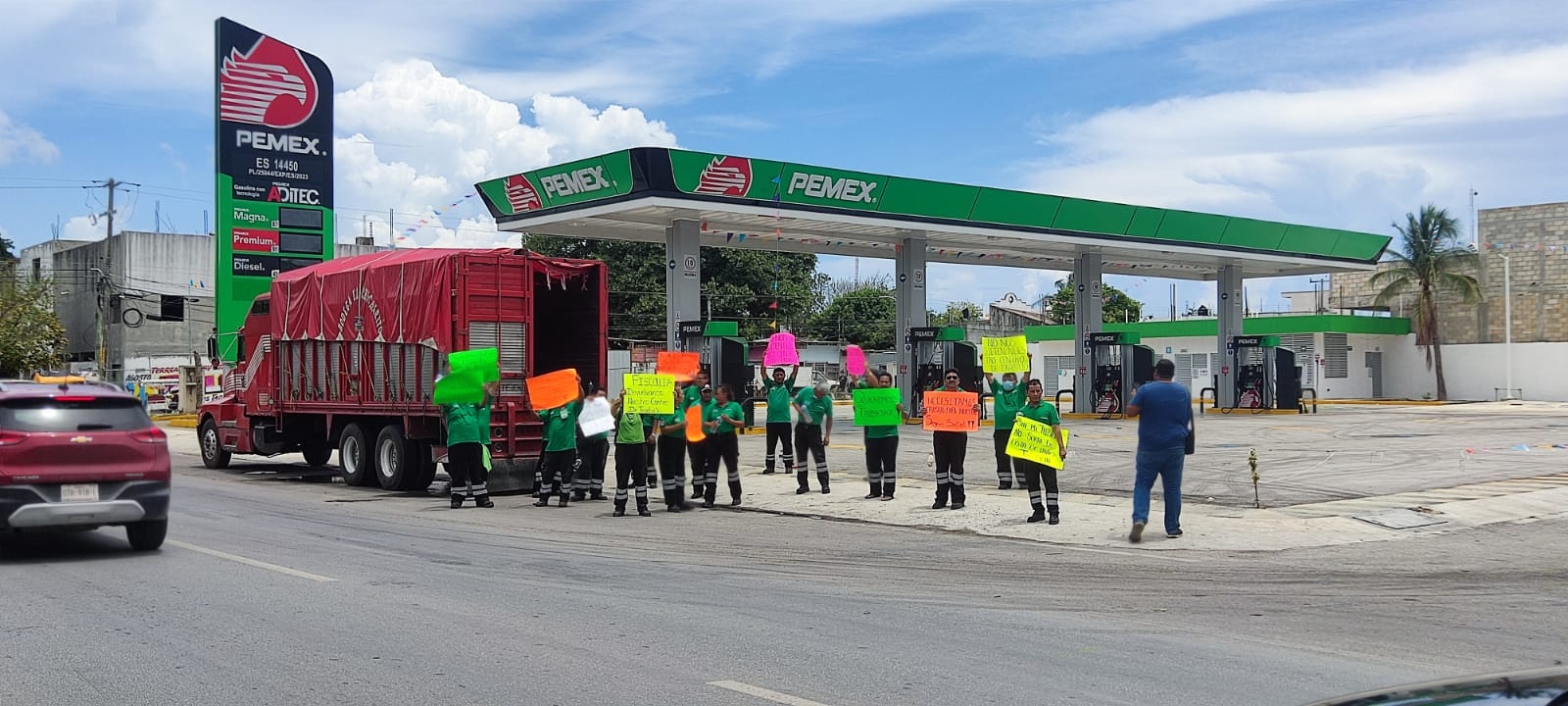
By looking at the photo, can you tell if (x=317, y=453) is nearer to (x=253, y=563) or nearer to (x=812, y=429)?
(x=812, y=429)

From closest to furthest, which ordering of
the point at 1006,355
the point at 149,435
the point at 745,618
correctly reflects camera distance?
the point at 745,618, the point at 149,435, the point at 1006,355

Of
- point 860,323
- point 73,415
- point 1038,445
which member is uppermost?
point 860,323

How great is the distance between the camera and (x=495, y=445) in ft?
58.7

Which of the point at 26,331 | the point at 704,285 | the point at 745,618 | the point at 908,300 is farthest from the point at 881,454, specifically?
the point at 704,285

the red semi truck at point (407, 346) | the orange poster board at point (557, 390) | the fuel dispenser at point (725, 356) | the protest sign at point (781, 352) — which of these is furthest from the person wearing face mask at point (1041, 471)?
the fuel dispenser at point (725, 356)

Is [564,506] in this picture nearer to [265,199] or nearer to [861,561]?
[861,561]

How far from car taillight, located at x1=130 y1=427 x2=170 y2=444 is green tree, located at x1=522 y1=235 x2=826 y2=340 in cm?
4805

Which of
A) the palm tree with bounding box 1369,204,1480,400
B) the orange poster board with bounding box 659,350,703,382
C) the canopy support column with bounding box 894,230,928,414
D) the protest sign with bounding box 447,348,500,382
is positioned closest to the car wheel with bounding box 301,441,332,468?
the protest sign with bounding box 447,348,500,382

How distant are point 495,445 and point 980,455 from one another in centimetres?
1029

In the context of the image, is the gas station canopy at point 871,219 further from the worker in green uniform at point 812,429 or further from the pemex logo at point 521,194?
the worker in green uniform at point 812,429

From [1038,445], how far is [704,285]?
49.9 m

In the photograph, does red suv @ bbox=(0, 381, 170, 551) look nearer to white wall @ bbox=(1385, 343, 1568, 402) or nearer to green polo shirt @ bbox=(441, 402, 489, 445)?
green polo shirt @ bbox=(441, 402, 489, 445)

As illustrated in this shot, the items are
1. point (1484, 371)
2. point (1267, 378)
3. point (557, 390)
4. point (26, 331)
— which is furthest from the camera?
point (1484, 371)

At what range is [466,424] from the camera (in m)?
16.2
